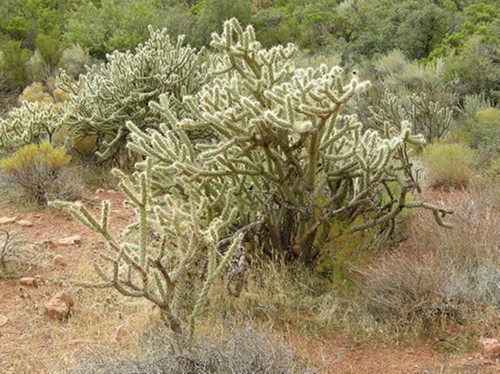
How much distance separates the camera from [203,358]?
2.86 metres

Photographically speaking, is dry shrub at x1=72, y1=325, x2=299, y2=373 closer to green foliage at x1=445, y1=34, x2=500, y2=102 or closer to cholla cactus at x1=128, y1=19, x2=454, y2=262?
cholla cactus at x1=128, y1=19, x2=454, y2=262

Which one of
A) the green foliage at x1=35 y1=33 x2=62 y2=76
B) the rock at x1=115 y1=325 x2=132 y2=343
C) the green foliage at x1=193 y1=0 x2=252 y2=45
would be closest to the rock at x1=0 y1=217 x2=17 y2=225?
the rock at x1=115 y1=325 x2=132 y2=343

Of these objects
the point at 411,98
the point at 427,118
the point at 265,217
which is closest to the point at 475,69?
the point at 427,118

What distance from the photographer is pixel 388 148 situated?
154 inches

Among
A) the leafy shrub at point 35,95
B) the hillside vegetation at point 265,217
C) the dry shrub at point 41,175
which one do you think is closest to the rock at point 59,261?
the hillside vegetation at point 265,217

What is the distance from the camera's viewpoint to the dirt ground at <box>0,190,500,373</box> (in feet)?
10.6

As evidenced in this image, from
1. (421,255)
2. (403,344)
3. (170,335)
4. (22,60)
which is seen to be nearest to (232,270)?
(170,335)

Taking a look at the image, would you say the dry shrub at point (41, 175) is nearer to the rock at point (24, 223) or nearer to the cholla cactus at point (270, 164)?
the rock at point (24, 223)

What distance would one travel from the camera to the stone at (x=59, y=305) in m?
3.96

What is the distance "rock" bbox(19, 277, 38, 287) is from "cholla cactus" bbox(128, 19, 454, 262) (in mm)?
1273

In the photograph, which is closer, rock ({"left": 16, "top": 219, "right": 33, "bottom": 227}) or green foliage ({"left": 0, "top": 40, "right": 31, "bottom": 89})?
rock ({"left": 16, "top": 219, "right": 33, "bottom": 227})

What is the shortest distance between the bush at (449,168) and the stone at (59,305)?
4.94 metres

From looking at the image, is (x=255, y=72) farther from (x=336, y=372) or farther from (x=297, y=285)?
(x=336, y=372)

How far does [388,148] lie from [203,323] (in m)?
1.79
